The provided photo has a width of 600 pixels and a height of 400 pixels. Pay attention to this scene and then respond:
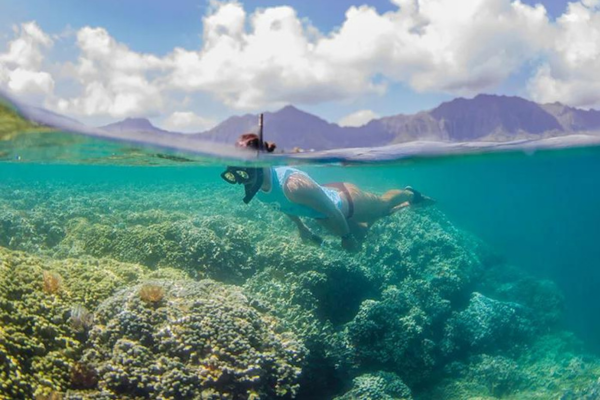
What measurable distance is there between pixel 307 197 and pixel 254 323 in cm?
344

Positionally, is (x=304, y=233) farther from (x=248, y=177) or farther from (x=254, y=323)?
(x=254, y=323)

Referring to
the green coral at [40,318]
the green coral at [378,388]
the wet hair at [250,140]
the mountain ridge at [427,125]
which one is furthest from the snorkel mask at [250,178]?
the green coral at [378,388]

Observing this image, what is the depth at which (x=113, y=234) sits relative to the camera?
32.8 ft

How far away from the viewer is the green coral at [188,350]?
4980mm

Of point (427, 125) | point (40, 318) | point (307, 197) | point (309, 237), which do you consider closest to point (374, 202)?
point (309, 237)

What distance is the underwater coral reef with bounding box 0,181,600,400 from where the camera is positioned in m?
5.14

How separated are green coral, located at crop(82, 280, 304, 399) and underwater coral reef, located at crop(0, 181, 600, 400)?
0.7 inches

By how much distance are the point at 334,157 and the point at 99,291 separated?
8960 mm

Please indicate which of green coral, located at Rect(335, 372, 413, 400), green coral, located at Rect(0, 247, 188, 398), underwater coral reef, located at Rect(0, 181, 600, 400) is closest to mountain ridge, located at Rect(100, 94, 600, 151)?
underwater coral reef, located at Rect(0, 181, 600, 400)

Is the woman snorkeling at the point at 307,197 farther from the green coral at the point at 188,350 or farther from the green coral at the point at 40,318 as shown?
the green coral at the point at 40,318

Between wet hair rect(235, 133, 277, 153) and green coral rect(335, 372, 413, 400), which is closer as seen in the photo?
green coral rect(335, 372, 413, 400)

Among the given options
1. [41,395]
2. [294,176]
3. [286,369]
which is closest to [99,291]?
[41,395]

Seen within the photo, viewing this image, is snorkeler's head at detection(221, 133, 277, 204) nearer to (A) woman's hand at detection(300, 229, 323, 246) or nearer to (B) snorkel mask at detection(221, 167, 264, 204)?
(B) snorkel mask at detection(221, 167, 264, 204)

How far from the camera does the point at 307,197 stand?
8891 millimetres
